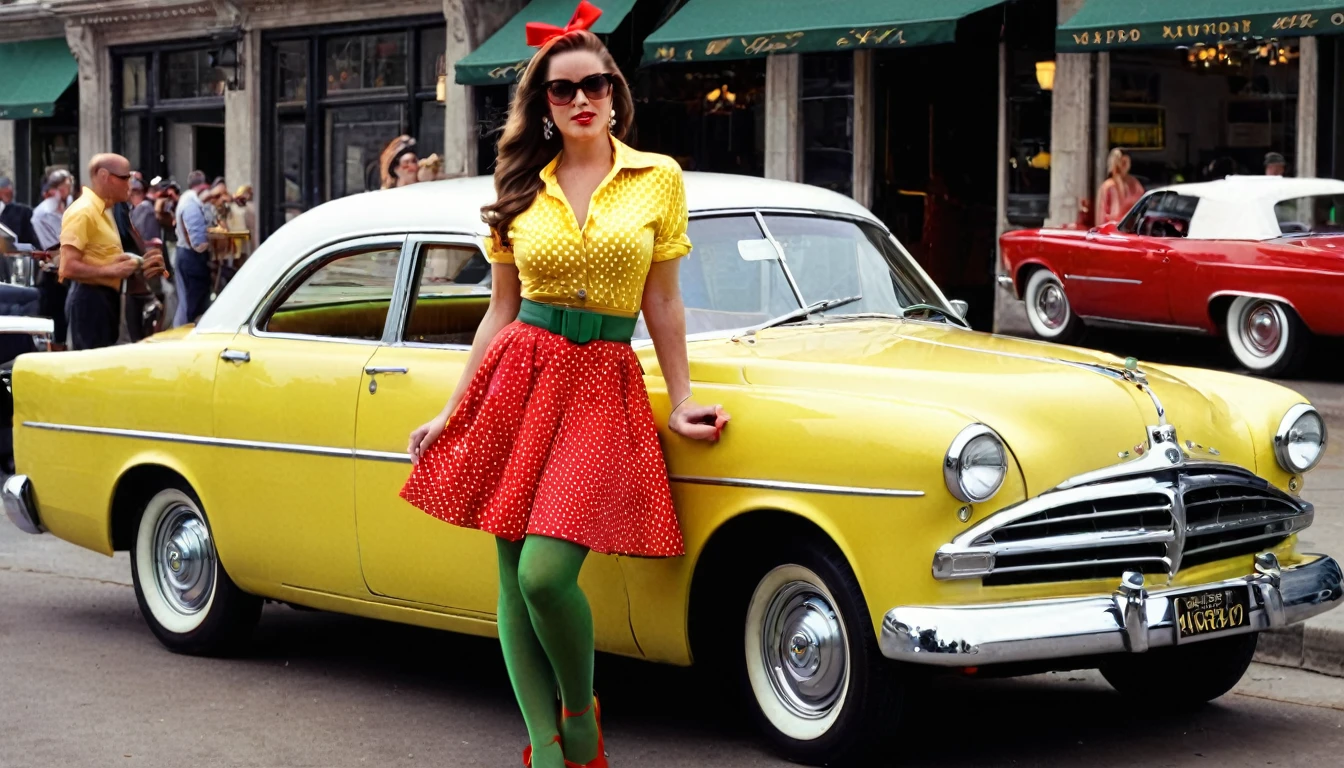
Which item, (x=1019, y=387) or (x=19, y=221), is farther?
(x=19, y=221)

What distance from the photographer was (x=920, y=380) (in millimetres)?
5387

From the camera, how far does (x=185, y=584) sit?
7.21 metres

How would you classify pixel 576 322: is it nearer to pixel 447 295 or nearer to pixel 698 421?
pixel 698 421

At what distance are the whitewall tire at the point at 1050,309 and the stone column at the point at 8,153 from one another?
20.5 m

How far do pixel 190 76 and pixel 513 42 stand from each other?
8.55m

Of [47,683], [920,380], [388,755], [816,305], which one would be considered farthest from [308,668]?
[920,380]

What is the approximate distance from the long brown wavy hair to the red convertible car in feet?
35.5

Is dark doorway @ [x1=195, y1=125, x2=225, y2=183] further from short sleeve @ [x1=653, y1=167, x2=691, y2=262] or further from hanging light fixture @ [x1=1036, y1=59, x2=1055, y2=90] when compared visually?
short sleeve @ [x1=653, y1=167, x2=691, y2=262]

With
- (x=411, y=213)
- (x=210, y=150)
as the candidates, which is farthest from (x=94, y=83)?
(x=411, y=213)

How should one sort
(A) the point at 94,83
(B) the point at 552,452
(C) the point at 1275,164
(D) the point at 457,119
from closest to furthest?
(B) the point at 552,452 → (C) the point at 1275,164 → (D) the point at 457,119 → (A) the point at 94,83

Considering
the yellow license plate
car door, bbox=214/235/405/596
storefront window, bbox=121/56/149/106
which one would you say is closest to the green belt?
car door, bbox=214/235/405/596

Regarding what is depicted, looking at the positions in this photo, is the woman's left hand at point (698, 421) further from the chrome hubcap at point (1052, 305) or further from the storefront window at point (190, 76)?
the storefront window at point (190, 76)

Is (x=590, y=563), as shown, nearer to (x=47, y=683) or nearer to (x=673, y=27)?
(x=47, y=683)

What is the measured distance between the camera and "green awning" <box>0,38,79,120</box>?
103 ft
